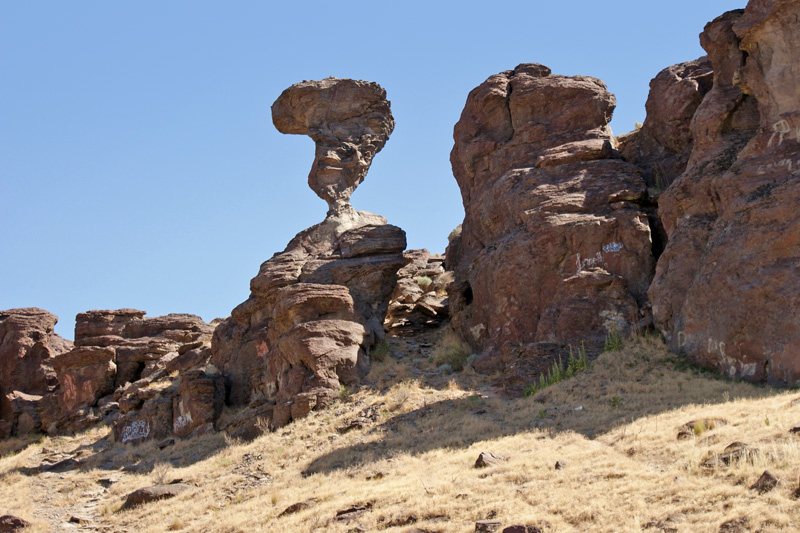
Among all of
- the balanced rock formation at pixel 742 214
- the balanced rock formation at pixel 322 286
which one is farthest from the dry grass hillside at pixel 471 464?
the balanced rock formation at pixel 322 286

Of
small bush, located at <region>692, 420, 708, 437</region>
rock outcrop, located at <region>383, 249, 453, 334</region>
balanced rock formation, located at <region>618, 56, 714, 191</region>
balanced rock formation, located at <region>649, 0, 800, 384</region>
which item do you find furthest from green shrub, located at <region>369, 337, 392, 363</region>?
small bush, located at <region>692, 420, 708, 437</region>

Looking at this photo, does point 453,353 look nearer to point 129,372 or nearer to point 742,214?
point 742,214

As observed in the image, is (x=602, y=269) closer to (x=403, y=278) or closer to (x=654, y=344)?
(x=654, y=344)

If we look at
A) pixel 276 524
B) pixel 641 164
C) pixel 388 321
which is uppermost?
pixel 641 164

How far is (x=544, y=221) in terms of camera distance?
2489cm

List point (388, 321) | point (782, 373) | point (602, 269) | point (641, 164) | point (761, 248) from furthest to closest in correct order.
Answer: point (388, 321) → point (641, 164) → point (602, 269) → point (761, 248) → point (782, 373)

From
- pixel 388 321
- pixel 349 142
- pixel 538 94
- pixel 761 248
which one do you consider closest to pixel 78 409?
pixel 388 321

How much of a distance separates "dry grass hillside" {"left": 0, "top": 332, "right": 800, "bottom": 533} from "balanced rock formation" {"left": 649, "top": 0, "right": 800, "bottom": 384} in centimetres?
97

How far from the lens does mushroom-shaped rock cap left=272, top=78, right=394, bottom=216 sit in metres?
35.3

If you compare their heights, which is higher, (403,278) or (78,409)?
(403,278)

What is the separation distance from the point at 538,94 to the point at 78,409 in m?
20.7

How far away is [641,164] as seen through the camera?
90.8 feet

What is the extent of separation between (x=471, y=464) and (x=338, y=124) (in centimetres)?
2319

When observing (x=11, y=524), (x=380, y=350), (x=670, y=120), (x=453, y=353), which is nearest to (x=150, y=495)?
(x=11, y=524)
